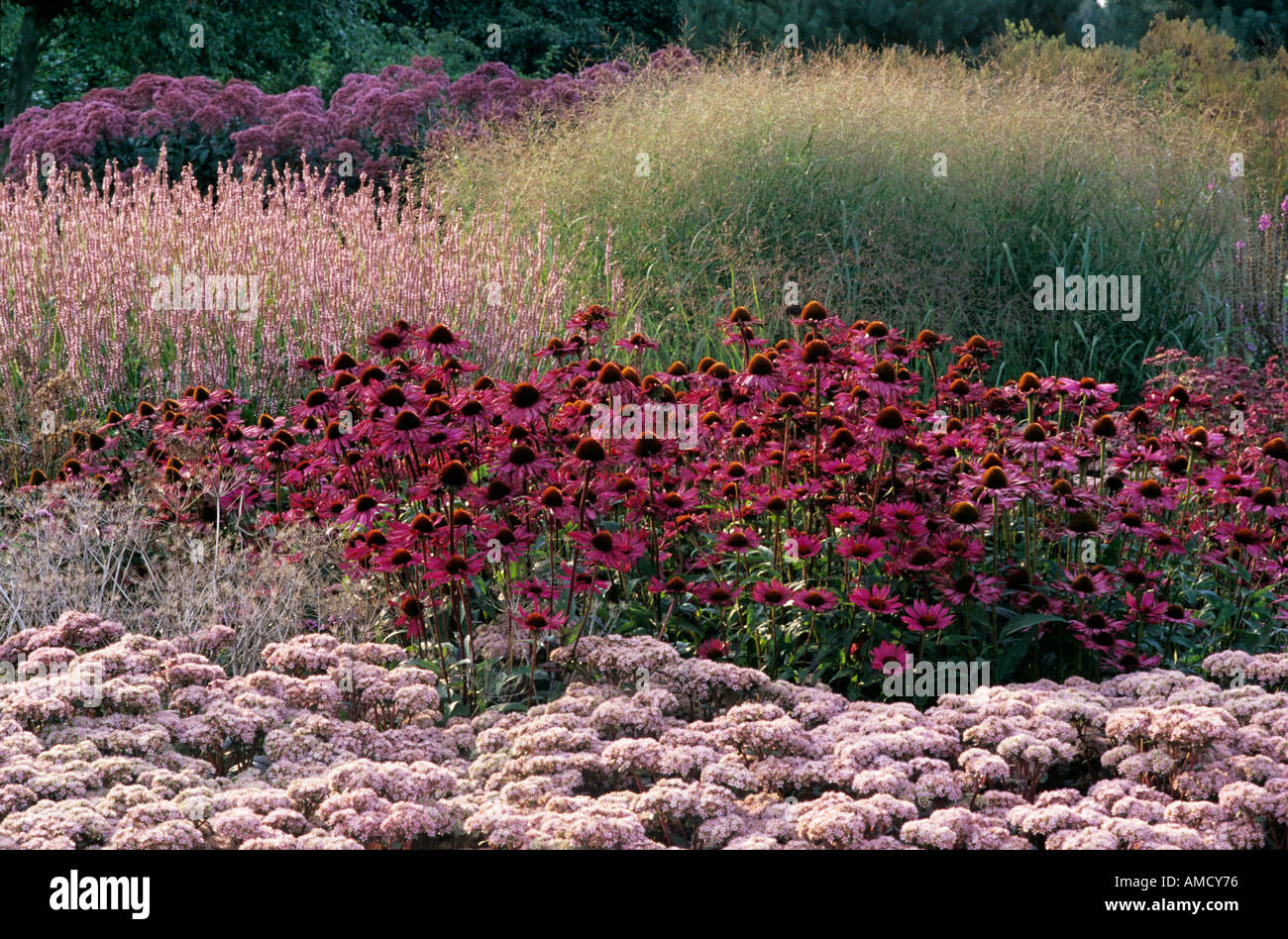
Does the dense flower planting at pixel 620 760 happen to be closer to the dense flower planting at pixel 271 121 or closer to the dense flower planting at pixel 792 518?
the dense flower planting at pixel 792 518

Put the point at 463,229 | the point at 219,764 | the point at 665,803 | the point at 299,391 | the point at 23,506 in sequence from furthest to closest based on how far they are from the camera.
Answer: the point at 463,229
the point at 299,391
the point at 23,506
the point at 219,764
the point at 665,803

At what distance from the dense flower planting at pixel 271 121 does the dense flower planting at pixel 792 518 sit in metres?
7.57

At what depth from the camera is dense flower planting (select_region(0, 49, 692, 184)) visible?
36.7ft

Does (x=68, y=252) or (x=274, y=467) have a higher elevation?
(x=68, y=252)

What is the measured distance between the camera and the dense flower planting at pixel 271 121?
11172mm

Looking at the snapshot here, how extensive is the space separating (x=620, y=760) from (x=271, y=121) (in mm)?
10643

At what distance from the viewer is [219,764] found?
110 inches

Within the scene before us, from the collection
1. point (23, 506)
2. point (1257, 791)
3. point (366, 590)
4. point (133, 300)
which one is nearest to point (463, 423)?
point (366, 590)

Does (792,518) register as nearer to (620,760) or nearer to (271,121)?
(620,760)

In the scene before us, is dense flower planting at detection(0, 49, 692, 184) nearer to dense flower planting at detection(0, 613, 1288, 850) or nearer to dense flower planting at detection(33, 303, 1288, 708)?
dense flower planting at detection(33, 303, 1288, 708)

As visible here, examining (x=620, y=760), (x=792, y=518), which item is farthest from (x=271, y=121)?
(x=620, y=760)

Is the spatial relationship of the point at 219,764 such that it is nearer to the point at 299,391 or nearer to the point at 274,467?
the point at 274,467

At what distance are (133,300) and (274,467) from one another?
2.21 m

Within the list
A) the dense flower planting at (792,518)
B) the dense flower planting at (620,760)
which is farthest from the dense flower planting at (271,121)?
the dense flower planting at (620,760)
